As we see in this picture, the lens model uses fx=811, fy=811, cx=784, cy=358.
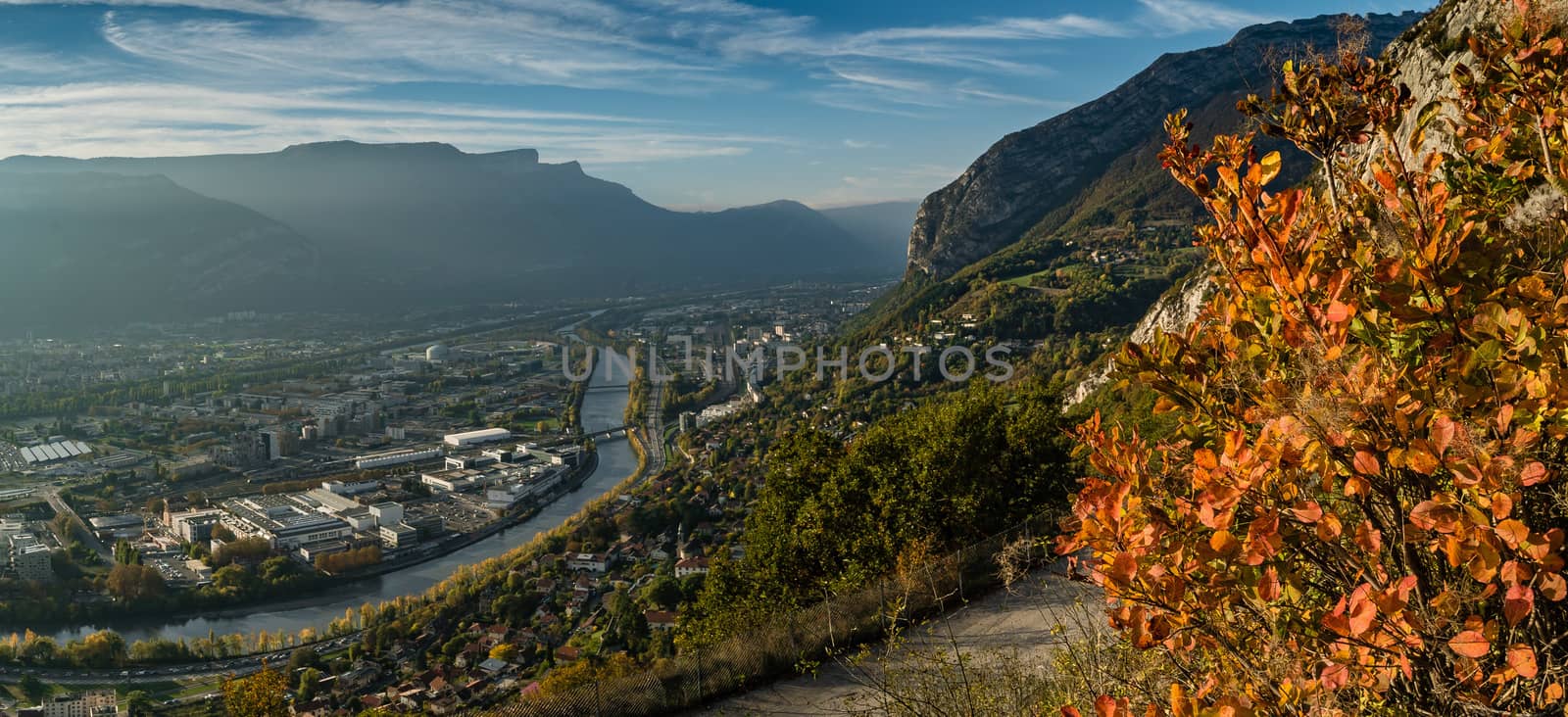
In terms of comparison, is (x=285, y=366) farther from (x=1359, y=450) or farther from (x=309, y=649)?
(x=1359, y=450)

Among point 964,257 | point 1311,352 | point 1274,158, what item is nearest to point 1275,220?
point 1274,158

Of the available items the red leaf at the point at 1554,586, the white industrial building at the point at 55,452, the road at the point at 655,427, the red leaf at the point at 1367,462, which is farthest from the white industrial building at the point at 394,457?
the red leaf at the point at 1554,586

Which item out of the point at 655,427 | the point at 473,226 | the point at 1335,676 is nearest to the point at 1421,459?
the point at 1335,676

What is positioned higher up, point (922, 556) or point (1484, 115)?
point (1484, 115)

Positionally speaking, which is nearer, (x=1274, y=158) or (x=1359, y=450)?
(x=1359, y=450)

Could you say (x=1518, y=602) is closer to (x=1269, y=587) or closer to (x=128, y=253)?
(x=1269, y=587)

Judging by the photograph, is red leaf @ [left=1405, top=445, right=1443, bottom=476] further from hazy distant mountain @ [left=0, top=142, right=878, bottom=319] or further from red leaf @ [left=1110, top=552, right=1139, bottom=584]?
hazy distant mountain @ [left=0, top=142, right=878, bottom=319]
